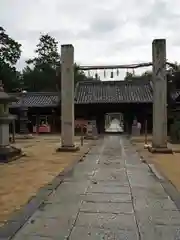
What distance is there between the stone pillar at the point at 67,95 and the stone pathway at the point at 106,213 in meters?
8.29

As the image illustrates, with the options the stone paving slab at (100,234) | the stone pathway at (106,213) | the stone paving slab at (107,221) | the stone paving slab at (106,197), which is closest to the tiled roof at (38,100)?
the stone pathway at (106,213)

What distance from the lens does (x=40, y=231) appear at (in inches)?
190

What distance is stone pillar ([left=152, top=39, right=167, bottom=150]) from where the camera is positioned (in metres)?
16.9

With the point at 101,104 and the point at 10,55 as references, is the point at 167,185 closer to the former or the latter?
the point at 101,104

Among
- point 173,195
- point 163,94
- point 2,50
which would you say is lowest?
point 173,195

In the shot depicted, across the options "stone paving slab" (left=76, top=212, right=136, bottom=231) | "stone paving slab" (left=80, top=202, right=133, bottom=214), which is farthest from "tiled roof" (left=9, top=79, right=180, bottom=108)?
"stone paving slab" (left=76, top=212, right=136, bottom=231)

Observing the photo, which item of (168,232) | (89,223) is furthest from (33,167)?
(168,232)

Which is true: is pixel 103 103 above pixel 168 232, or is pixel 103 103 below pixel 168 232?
above

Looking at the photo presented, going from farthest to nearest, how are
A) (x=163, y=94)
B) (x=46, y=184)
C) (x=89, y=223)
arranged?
1. (x=163, y=94)
2. (x=46, y=184)
3. (x=89, y=223)

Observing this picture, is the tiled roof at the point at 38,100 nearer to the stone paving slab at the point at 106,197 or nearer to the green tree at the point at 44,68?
the green tree at the point at 44,68

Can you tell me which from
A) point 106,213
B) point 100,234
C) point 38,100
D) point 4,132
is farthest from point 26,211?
point 38,100

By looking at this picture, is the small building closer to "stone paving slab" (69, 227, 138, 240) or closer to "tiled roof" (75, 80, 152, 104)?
Result: "tiled roof" (75, 80, 152, 104)

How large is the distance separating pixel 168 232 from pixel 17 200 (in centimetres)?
323

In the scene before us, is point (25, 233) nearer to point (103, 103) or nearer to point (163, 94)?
point (163, 94)
